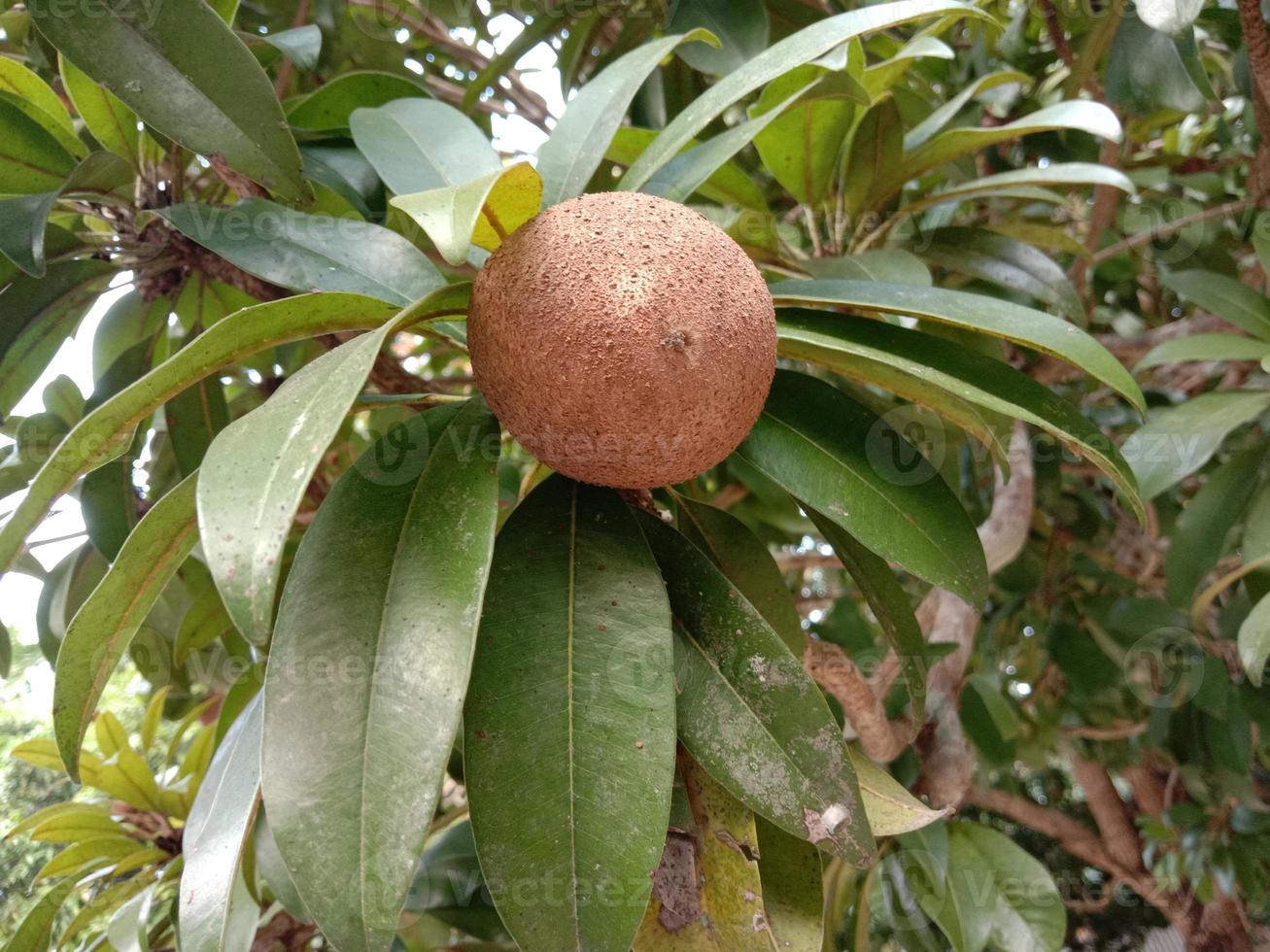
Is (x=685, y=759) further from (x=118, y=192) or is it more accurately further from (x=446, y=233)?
(x=118, y=192)

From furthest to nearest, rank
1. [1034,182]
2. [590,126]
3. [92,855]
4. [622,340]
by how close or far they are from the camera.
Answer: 1. [92,855]
2. [1034,182]
3. [590,126]
4. [622,340]

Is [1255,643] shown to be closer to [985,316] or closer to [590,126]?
[985,316]

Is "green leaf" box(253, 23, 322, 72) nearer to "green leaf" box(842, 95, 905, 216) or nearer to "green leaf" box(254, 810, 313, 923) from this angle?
"green leaf" box(842, 95, 905, 216)

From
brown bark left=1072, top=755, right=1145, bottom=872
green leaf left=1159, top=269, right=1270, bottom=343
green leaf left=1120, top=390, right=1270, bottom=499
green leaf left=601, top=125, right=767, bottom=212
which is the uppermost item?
green leaf left=601, top=125, right=767, bottom=212

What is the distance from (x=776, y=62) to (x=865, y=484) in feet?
1.04

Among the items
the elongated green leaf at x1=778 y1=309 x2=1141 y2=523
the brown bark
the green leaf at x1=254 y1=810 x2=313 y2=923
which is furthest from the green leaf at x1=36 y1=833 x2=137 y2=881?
the brown bark

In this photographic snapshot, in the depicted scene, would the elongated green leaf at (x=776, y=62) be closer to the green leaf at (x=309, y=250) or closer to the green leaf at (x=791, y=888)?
the green leaf at (x=309, y=250)

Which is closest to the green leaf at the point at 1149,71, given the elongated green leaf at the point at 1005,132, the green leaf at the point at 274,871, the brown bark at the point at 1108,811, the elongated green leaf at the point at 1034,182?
the elongated green leaf at the point at 1034,182

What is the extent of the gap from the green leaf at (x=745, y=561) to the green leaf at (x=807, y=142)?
0.42 m

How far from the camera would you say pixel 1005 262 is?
3.81ft

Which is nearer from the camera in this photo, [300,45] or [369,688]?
[369,688]

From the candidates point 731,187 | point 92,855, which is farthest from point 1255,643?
point 92,855

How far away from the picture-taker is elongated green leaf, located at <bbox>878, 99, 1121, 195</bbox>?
88cm

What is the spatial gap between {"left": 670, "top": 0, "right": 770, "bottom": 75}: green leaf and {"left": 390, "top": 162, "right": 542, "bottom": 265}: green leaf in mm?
493
